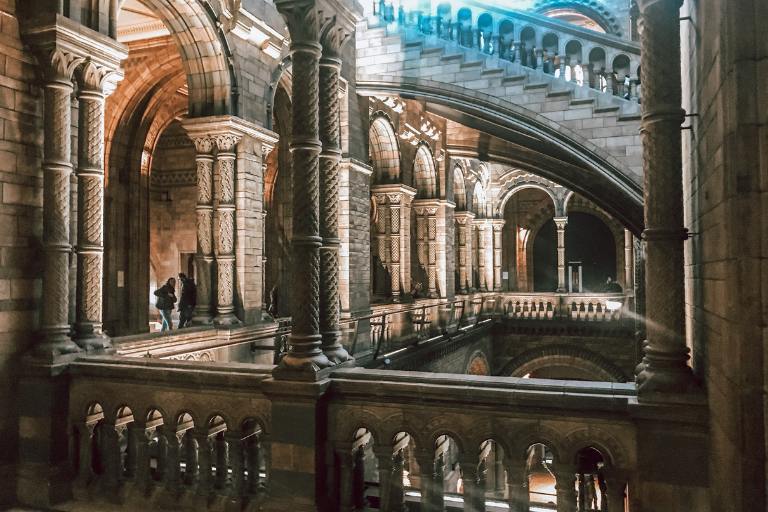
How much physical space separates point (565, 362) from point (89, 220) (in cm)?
1694

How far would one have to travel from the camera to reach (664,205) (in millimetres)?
2826

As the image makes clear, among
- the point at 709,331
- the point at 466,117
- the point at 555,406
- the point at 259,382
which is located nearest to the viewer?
the point at 709,331

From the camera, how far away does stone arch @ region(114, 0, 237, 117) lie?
7551mm

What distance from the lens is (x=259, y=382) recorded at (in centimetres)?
362

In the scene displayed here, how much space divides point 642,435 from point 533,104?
7.33m

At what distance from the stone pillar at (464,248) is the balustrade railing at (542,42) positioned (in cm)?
1024

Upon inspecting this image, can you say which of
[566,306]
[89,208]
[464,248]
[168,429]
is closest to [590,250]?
[566,306]

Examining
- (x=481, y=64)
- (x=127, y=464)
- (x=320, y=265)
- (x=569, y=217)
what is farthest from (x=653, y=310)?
(x=569, y=217)

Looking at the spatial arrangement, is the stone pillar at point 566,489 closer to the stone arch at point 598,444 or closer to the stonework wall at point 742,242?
the stone arch at point 598,444

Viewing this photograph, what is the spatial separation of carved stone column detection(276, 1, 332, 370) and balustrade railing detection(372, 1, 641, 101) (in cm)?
647

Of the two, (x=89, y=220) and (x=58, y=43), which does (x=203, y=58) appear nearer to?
(x=58, y=43)

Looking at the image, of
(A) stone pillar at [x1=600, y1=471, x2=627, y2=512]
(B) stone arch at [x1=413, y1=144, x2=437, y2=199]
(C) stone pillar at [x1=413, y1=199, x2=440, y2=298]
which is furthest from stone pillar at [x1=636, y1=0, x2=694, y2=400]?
(C) stone pillar at [x1=413, y1=199, x2=440, y2=298]

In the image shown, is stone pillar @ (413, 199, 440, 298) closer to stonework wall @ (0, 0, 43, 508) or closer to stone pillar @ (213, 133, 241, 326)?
stone pillar @ (213, 133, 241, 326)

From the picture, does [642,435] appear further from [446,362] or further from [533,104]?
[446,362]
